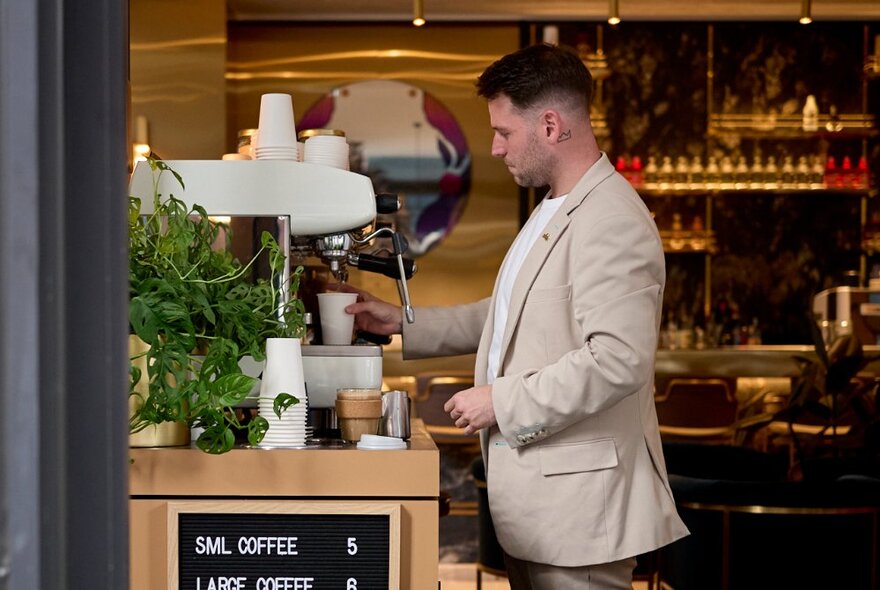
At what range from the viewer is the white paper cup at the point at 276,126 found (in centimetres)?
227

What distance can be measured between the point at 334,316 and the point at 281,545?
0.71m

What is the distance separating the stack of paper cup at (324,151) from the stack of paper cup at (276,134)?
1.3 inches

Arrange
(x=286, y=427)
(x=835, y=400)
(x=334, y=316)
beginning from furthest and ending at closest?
1. (x=835, y=400)
2. (x=334, y=316)
3. (x=286, y=427)

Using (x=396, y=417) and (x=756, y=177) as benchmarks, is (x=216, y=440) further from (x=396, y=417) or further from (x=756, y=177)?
(x=756, y=177)

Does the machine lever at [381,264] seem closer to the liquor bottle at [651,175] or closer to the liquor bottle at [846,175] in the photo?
the liquor bottle at [651,175]

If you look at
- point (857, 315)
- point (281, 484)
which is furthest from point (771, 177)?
point (281, 484)

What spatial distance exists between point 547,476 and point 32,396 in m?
1.37

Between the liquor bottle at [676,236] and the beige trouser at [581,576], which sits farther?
the liquor bottle at [676,236]

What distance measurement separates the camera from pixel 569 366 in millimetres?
2104

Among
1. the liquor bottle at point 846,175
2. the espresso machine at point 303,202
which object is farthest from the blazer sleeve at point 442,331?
the liquor bottle at point 846,175

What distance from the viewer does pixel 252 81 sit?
22.7 feet

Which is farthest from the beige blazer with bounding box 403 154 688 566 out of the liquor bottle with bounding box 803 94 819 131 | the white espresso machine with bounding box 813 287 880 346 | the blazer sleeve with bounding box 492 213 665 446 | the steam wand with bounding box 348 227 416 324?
the liquor bottle with bounding box 803 94 819 131

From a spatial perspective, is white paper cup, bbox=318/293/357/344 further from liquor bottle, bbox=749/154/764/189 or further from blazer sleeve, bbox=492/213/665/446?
liquor bottle, bbox=749/154/764/189

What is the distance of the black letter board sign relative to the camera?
1799 mm
